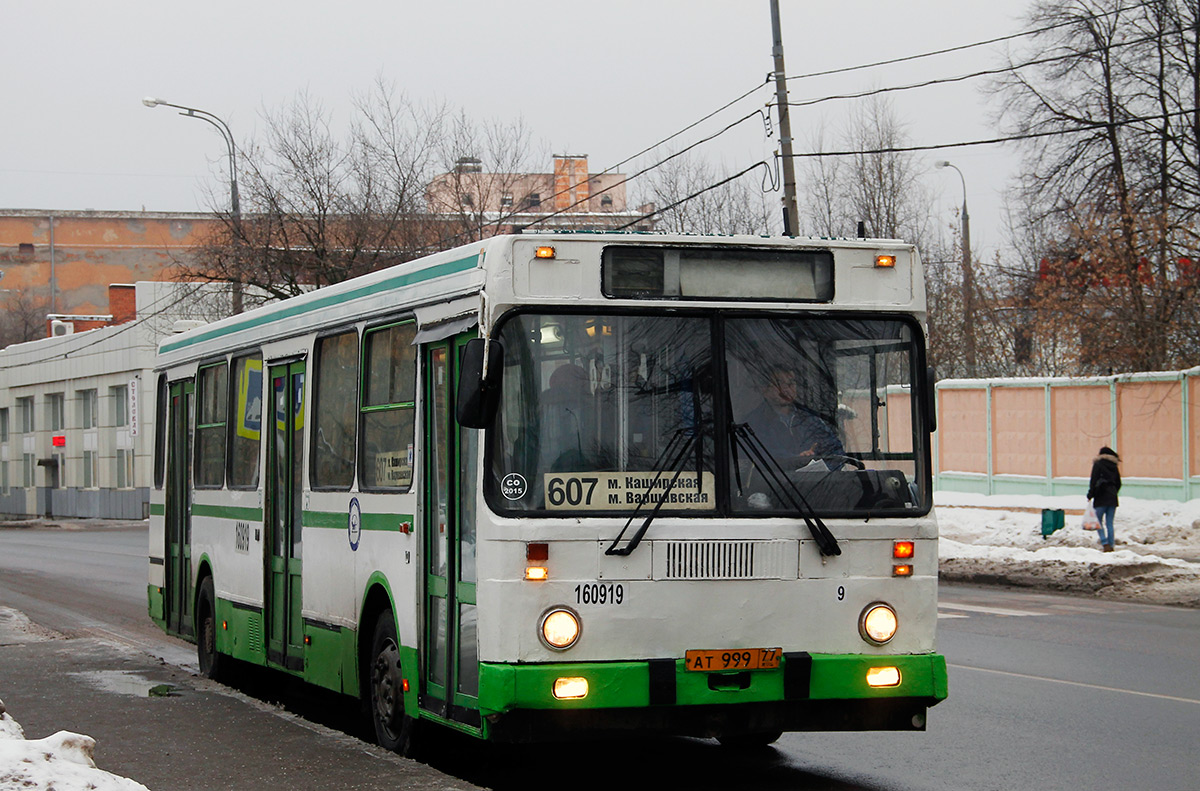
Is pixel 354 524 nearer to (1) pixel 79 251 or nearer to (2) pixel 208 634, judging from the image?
(2) pixel 208 634

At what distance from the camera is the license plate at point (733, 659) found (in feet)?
23.7

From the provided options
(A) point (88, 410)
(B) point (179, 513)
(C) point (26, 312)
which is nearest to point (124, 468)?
(A) point (88, 410)

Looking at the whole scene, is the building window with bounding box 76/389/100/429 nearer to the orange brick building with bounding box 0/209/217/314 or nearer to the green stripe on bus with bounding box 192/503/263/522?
the orange brick building with bounding box 0/209/217/314

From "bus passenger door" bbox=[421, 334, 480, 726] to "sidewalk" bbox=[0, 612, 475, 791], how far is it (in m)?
0.43

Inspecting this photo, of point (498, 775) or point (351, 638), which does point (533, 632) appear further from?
point (351, 638)

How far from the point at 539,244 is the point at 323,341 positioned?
304cm

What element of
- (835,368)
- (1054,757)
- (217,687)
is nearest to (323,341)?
(217,687)

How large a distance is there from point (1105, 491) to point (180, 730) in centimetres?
1726

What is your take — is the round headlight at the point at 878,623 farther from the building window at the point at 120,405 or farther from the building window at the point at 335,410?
the building window at the point at 120,405

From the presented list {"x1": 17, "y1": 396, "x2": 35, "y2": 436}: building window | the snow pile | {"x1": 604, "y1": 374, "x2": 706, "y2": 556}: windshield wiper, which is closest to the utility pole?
{"x1": 604, "y1": 374, "x2": 706, "y2": 556}: windshield wiper

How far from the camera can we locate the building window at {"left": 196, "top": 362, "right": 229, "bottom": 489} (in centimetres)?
1213

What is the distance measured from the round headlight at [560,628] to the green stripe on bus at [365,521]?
1472 mm

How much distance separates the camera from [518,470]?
7.16m

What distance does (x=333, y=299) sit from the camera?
9.84 metres
